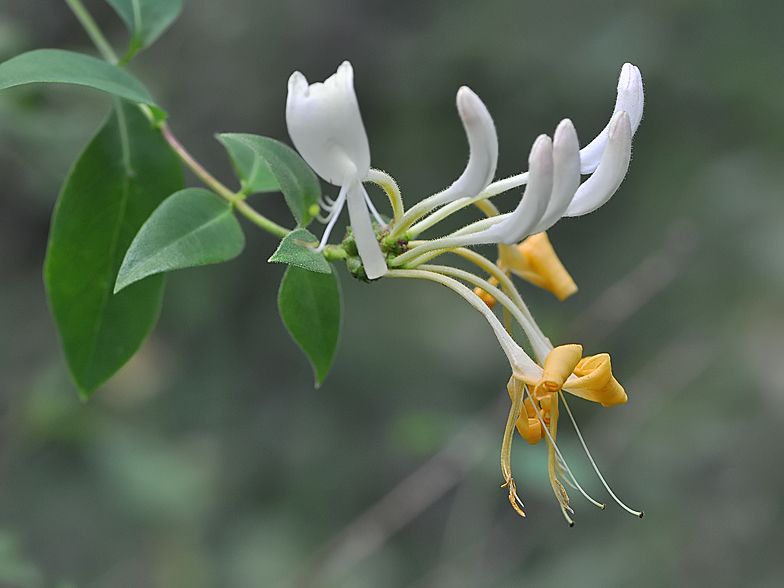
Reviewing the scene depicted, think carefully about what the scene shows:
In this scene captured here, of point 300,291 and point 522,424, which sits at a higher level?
point 300,291

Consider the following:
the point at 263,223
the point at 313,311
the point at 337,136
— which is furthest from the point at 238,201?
the point at 337,136

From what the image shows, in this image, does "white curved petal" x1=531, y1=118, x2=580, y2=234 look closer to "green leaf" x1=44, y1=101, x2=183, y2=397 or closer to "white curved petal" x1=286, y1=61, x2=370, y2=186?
"white curved petal" x1=286, y1=61, x2=370, y2=186

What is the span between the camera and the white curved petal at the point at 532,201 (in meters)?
0.52

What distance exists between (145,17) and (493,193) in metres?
0.56

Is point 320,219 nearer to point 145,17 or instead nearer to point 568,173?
point 568,173

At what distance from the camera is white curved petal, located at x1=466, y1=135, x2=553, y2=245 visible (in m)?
0.52

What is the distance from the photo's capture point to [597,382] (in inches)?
22.7

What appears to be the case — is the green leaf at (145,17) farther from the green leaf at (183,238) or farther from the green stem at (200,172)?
the green leaf at (183,238)

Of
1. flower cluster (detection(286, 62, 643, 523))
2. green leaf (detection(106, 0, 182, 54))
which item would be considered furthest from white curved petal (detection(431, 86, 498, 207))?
green leaf (detection(106, 0, 182, 54))

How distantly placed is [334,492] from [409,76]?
4.39 ft

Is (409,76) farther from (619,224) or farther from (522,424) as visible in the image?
(522,424)

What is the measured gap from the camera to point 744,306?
8.29 ft

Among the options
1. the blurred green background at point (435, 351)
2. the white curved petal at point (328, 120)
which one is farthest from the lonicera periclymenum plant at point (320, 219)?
the blurred green background at point (435, 351)

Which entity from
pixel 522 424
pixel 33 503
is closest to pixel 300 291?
pixel 522 424
